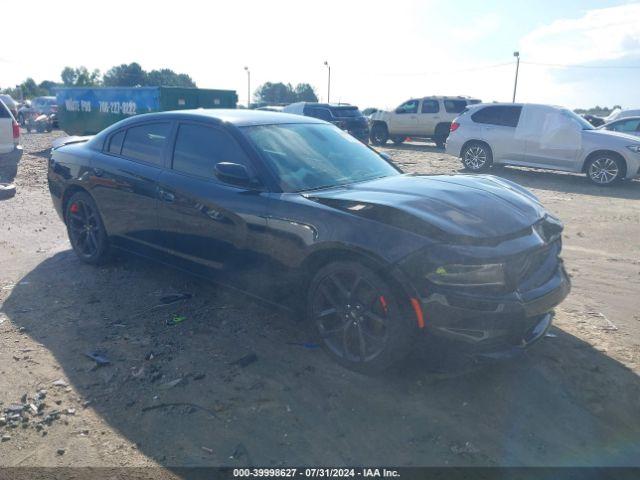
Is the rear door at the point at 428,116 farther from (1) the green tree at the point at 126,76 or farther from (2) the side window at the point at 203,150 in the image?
(1) the green tree at the point at 126,76

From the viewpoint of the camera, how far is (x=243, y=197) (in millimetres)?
4062

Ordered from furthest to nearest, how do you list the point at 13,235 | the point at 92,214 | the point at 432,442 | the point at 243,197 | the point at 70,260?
the point at 13,235 → the point at 70,260 → the point at 92,214 → the point at 243,197 → the point at 432,442

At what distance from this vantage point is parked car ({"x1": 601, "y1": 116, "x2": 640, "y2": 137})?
14875mm

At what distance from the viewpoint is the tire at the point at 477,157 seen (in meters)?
13.8

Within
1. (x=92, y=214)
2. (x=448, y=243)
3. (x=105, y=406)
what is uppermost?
(x=448, y=243)

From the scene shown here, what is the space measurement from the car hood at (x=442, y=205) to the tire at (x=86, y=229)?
270 cm

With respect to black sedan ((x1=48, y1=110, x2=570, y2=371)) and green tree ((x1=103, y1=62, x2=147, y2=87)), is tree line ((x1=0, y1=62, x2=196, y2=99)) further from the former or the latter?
black sedan ((x1=48, y1=110, x2=570, y2=371))

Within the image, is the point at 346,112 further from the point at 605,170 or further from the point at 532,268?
the point at 532,268

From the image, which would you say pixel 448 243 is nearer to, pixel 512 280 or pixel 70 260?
pixel 512 280

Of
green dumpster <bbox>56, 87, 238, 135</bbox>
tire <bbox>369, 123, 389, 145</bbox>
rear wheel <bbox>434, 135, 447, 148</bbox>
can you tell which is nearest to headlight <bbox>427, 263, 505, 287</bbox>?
green dumpster <bbox>56, 87, 238, 135</bbox>

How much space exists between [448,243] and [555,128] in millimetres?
10782

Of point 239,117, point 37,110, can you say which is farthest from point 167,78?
point 239,117

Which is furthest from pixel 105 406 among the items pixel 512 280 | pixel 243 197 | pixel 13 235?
pixel 13 235

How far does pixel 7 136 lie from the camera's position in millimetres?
11039
